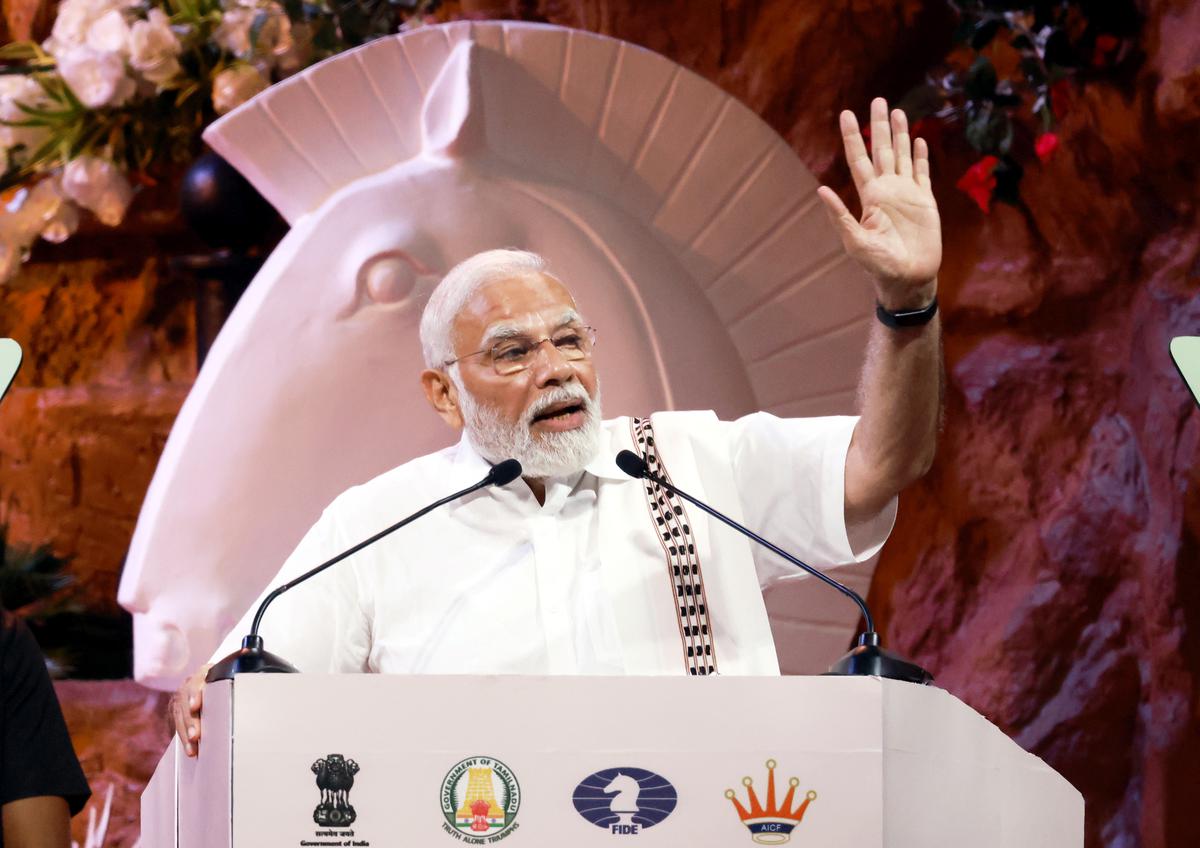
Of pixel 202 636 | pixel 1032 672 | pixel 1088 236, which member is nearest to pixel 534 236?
pixel 202 636

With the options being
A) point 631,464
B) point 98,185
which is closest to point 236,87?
point 98,185

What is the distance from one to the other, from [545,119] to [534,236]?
0.78 ft

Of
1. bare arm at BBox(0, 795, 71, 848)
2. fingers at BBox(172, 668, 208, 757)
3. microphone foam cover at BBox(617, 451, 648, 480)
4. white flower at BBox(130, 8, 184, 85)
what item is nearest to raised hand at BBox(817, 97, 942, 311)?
microphone foam cover at BBox(617, 451, 648, 480)

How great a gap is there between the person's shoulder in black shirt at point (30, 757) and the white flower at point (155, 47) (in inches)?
69.4

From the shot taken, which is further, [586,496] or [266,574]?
[266,574]

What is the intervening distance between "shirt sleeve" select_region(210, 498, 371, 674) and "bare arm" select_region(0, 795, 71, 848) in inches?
18.4

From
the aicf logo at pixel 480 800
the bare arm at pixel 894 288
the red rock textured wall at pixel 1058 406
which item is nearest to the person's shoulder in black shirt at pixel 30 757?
the aicf logo at pixel 480 800

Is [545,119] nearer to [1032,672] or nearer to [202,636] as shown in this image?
[202,636]

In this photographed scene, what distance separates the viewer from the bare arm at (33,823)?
1678 mm

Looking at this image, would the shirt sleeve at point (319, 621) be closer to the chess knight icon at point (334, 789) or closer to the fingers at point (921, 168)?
the chess knight icon at point (334, 789)

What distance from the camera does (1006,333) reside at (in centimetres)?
318

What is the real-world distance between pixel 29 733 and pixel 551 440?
34.8 inches

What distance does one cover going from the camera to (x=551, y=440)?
223 centimetres

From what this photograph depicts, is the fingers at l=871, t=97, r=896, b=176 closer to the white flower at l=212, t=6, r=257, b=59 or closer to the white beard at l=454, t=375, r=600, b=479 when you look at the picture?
the white beard at l=454, t=375, r=600, b=479
